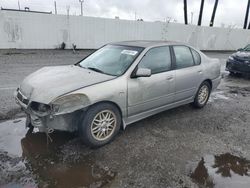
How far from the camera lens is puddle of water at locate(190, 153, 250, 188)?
330cm

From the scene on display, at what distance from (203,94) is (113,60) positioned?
2.58 meters

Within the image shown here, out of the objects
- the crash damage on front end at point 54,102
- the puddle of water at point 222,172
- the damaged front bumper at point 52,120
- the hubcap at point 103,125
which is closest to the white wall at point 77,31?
the crash damage on front end at point 54,102

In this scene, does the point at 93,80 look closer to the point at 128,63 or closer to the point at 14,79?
the point at 128,63

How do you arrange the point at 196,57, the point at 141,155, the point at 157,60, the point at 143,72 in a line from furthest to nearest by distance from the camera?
the point at 196,57, the point at 157,60, the point at 143,72, the point at 141,155

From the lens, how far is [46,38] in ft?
54.4

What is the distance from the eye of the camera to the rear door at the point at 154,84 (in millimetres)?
4379

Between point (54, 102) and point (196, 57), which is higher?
point (196, 57)

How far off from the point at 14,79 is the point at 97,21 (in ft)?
36.8

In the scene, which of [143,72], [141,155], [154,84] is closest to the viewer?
[141,155]

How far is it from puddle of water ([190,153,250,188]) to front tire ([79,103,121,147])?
4.67 ft

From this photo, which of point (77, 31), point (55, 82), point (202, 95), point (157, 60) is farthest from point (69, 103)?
point (77, 31)

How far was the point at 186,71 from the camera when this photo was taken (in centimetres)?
543

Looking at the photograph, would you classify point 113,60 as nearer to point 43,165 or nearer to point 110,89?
point 110,89

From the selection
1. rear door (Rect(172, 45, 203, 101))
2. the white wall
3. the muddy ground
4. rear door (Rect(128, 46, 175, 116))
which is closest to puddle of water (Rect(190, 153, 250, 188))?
the muddy ground
